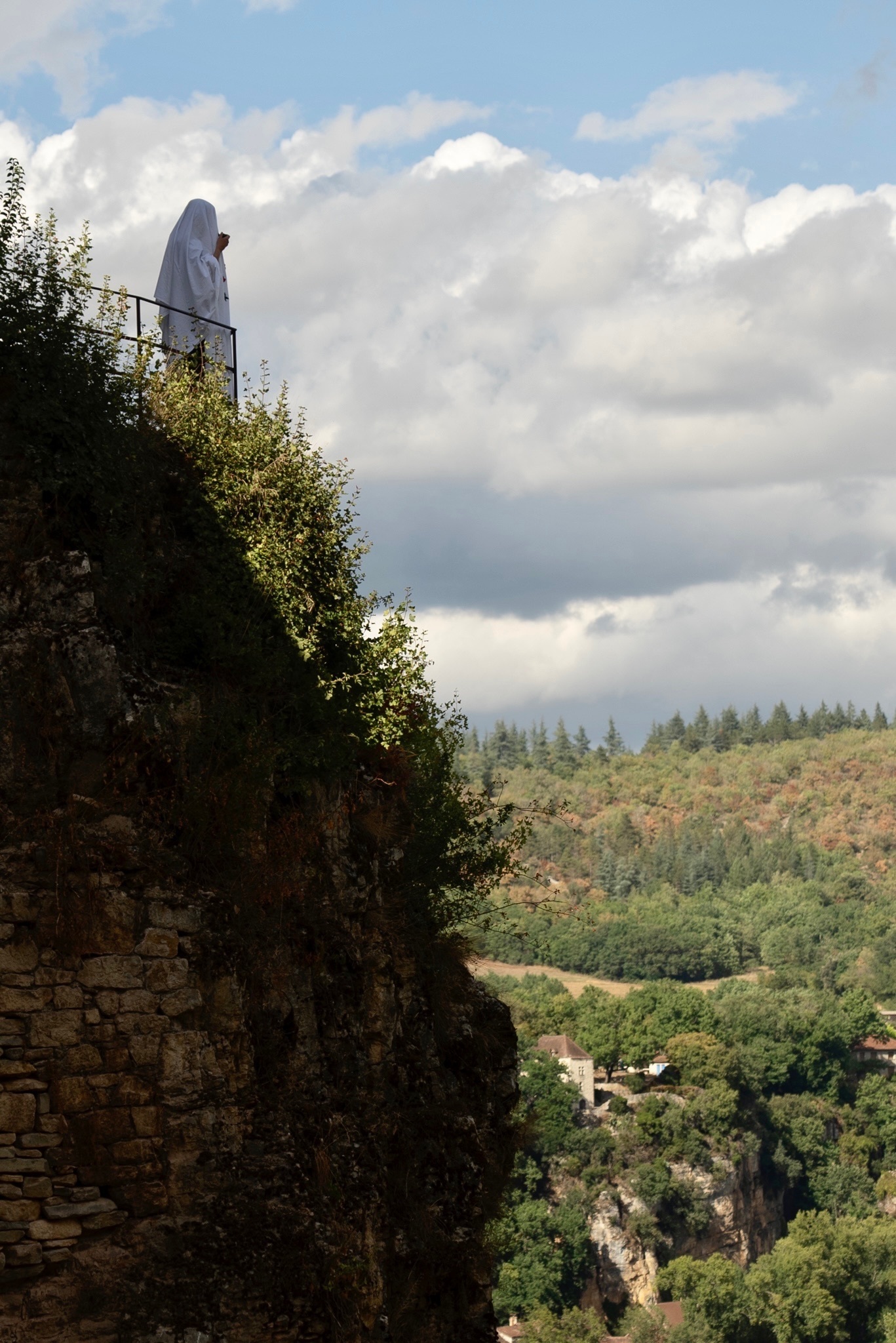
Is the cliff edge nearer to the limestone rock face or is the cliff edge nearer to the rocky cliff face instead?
the limestone rock face

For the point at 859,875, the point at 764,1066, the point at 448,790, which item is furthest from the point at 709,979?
the point at 448,790

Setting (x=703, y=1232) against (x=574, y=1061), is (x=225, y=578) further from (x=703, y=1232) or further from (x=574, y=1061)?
(x=574, y=1061)

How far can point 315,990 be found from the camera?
8602mm

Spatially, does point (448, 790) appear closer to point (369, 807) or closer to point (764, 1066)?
point (369, 807)

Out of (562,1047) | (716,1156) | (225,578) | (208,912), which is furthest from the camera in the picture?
(562,1047)

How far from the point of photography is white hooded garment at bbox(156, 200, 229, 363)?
39.9 ft

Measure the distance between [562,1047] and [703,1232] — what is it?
15403mm

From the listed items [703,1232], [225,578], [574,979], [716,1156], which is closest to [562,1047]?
[716,1156]

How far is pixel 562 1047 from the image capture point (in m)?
94.1

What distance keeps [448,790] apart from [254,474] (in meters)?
3.08

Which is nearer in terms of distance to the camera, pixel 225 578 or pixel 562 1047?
pixel 225 578

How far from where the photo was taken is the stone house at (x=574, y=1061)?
9025 cm

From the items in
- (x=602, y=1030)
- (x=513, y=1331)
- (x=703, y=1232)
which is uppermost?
(x=602, y=1030)

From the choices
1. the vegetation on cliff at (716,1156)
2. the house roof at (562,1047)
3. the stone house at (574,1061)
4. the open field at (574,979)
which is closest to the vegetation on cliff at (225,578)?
the vegetation on cliff at (716,1156)
